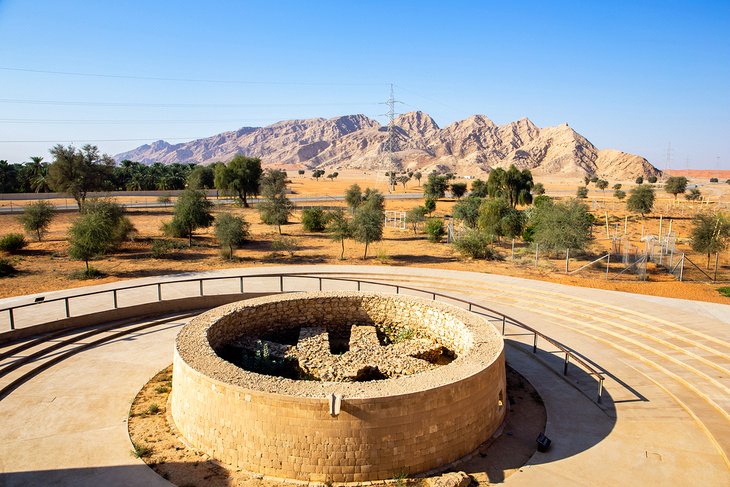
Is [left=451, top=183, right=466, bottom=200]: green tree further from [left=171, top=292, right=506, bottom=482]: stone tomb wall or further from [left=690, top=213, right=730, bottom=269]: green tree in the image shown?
[left=171, top=292, right=506, bottom=482]: stone tomb wall

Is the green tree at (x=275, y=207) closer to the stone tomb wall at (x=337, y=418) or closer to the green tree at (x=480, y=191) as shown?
the stone tomb wall at (x=337, y=418)

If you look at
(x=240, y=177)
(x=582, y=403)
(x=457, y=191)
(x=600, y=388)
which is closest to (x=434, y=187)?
(x=457, y=191)

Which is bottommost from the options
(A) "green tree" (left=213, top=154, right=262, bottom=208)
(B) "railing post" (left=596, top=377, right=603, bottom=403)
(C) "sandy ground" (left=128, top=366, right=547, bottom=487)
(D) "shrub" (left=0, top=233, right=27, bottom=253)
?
(C) "sandy ground" (left=128, top=366, right=547, bottom=487)

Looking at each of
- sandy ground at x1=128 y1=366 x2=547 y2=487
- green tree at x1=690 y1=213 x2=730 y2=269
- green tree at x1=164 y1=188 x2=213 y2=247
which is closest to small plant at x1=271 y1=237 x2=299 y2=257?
green tree at x1=164 y1=188 x2=213 y2=247

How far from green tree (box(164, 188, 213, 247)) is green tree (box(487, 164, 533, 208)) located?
3703 cm

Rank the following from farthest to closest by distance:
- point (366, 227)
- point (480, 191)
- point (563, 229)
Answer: point (480, 191) < point (366, 227) < point (563, 229)

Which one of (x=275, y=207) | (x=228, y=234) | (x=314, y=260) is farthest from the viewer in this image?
(x=275, y=207)

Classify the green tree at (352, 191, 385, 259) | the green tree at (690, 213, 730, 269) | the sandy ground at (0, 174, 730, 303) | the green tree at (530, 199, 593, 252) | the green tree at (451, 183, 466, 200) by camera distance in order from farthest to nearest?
the green tree at (451, 183, 466, 200) → the green tree at (352, 191, 385, 259) → the green tree at (530, 199, 593, 252) → the green tree at (690, 213, 730, 269) → the sandy ground at (0, 174, 730, 303)

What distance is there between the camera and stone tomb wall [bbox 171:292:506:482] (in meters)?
9.75

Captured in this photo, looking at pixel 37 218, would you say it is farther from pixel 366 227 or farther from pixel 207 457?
pixel 207 457

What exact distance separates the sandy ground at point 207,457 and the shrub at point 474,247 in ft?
58.3

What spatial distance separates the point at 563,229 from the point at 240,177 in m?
40.2

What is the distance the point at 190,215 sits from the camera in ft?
113

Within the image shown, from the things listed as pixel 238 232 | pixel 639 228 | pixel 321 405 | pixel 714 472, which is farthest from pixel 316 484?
pixel 639 228
